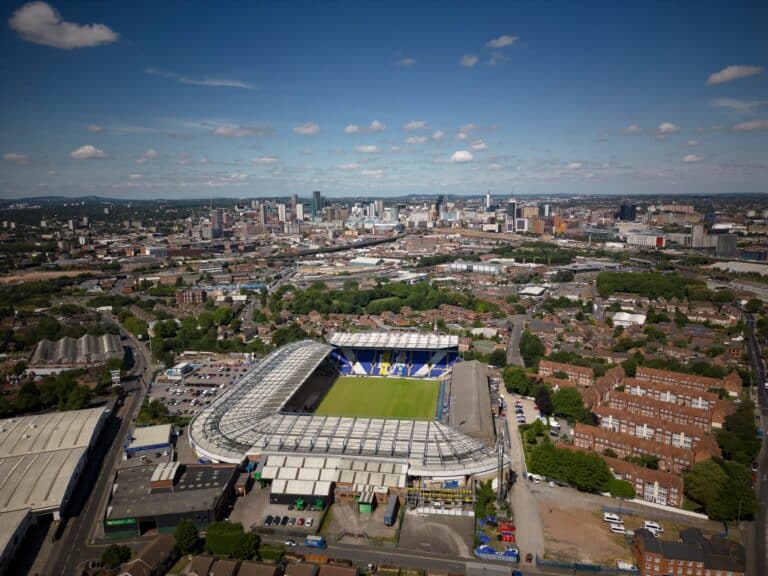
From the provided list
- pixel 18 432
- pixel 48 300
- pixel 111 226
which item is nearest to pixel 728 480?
pixel 18 432

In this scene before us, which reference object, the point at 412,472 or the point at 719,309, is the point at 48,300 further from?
the point at 719,309

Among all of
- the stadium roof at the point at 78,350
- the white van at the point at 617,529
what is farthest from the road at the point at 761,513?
the stadium roof at the point at 78,350

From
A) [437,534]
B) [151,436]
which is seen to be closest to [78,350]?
[151,436]

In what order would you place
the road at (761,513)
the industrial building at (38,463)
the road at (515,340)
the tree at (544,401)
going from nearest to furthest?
the road at (761,513)
the industrial building at (38,463)
the tree at (544,401)
the road at (515,340)

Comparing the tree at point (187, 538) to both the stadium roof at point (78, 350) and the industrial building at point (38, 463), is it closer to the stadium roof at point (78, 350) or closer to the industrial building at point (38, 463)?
the industrial building at point (38, 463)

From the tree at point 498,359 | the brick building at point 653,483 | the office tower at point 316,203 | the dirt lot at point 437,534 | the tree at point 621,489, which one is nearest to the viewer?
the dirt lot at point 437,534

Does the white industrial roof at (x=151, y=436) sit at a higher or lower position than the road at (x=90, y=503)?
Answer: higher

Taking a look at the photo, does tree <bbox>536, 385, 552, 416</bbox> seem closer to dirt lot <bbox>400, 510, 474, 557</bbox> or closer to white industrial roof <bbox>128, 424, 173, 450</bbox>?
dirt lot <bbox>400, 510, 474, 557</bbox>

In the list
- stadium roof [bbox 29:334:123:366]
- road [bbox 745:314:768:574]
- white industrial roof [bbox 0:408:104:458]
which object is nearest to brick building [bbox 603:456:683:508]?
road [bbox 745:314:768:574]
